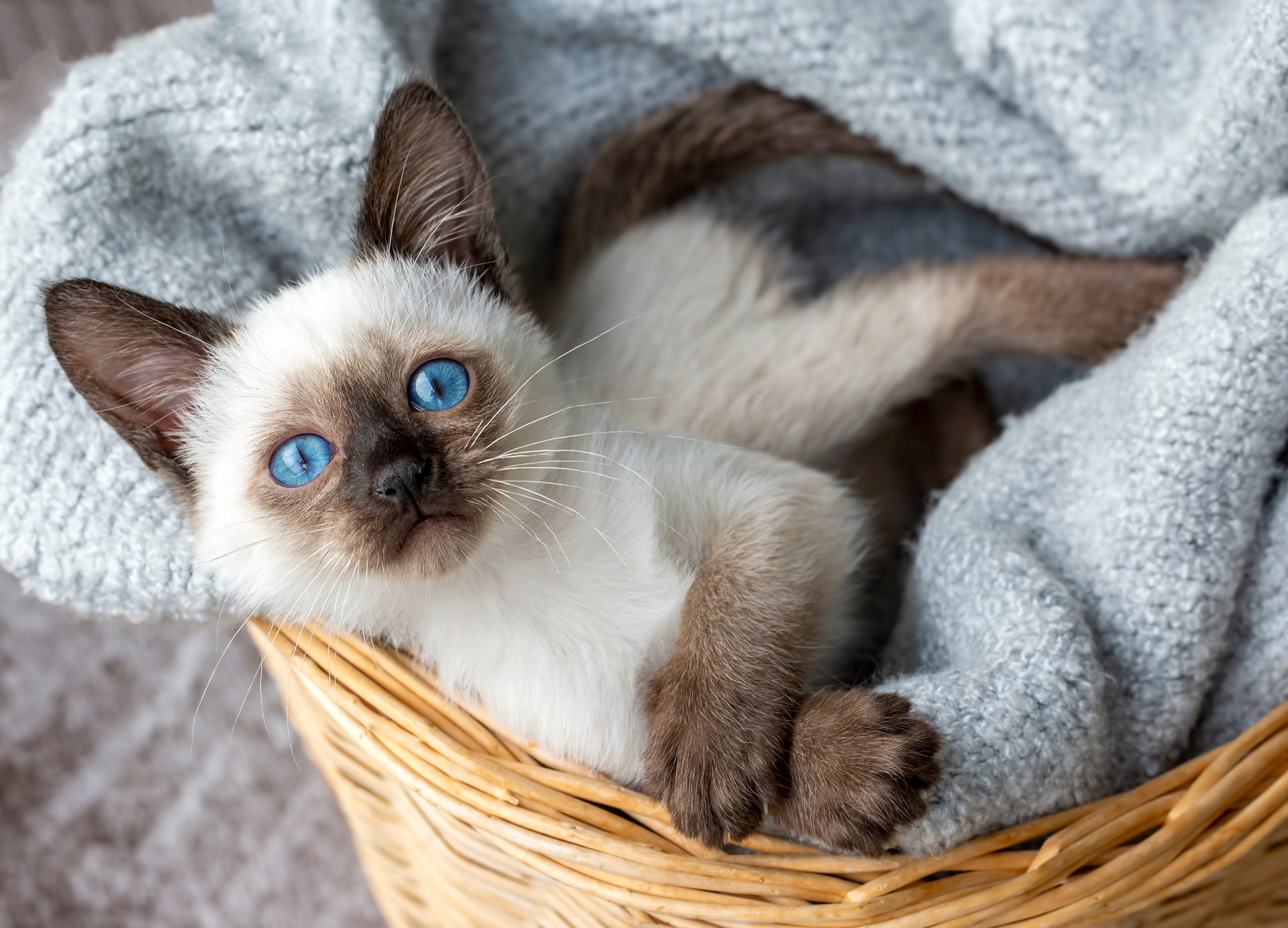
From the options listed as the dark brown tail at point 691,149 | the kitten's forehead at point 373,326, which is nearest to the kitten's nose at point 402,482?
the kitten's forehead at point 373,326

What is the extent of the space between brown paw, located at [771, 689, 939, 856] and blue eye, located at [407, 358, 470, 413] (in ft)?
1.52

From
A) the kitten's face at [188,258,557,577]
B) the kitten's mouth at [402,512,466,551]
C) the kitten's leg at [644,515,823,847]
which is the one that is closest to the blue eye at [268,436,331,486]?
the kitten's face at [188,258,557,577]

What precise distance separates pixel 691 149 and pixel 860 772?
0.99 m

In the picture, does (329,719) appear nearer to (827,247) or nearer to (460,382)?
(460,382)

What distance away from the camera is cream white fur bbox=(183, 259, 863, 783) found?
106 centimetres

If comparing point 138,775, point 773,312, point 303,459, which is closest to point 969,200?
point 773,312

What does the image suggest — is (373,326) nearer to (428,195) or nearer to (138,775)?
(428,195)

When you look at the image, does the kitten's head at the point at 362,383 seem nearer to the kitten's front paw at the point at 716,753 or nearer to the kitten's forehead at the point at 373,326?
the kitten's forehead at the point at 373,326

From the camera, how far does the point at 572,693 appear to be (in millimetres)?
1067

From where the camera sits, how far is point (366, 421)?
1.00m

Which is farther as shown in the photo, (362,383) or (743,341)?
(743,341)

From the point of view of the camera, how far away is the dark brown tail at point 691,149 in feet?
5.05

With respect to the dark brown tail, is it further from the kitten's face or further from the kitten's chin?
the kitten's chin

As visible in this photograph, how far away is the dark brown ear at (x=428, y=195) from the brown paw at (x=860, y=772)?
23.5 inches
